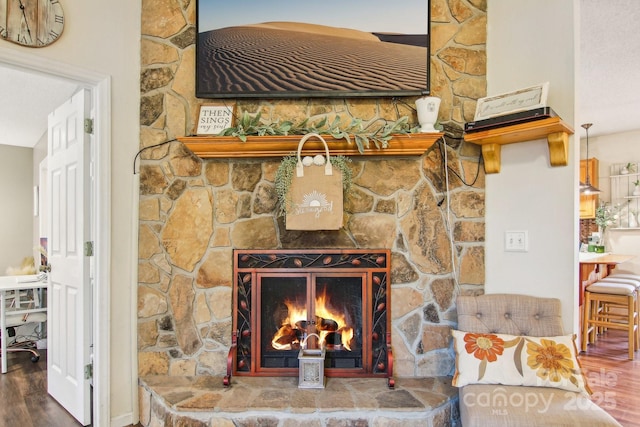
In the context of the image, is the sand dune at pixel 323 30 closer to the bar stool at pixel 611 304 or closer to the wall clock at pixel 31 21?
the wall clock at pixel 31 21

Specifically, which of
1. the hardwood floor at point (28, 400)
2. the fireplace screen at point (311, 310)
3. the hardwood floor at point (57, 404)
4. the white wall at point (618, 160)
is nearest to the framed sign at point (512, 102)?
the fireplace screen at point (311, 310)

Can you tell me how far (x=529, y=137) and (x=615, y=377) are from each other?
2.34 m

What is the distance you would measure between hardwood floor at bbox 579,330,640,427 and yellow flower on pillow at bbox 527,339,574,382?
3.50 ft

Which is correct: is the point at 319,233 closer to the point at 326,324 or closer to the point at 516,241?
the point at 326,324

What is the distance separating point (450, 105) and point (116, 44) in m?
2.00

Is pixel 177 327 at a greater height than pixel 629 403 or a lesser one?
greater

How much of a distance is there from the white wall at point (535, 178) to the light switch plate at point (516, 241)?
2 centimetres

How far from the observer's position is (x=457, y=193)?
219 centimetres

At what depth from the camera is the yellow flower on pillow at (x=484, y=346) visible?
1.76 m

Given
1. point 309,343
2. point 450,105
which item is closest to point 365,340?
point 309,343

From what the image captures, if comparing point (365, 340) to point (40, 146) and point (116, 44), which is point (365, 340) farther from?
point (40, 146)

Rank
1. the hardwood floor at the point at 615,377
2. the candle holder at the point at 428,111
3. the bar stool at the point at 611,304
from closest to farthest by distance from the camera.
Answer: the candle holder at the point at 428,111, the hardwood floor at the point at 615,377, the bar stool at the point at 611,304

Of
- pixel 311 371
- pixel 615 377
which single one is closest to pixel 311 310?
pixel 311 371

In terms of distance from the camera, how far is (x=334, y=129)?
2.04 m
